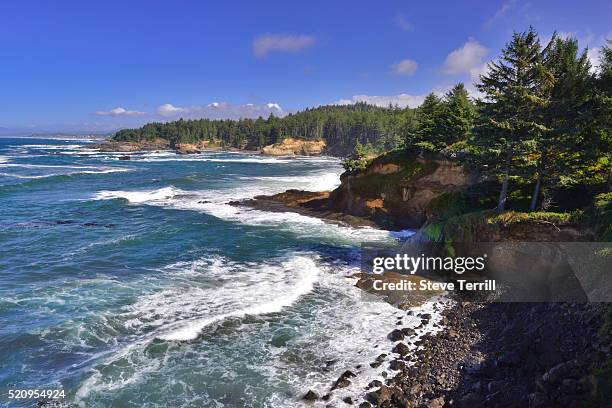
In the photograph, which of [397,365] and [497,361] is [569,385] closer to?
[497,361]

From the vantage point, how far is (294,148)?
146m

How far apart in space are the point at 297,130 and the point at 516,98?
138738 mm

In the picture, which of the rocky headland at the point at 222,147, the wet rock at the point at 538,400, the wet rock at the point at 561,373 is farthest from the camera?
the rocky headland at the point at 222,147

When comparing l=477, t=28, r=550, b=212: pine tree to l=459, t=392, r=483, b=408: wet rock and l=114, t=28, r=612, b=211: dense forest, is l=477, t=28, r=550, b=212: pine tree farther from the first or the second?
l=459, t=392, r=483, b=408: wet rock

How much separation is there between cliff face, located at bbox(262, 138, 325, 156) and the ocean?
356 ft

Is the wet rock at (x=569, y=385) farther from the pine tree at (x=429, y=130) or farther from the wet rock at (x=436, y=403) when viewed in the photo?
the pine tree at (x=429, y=130)

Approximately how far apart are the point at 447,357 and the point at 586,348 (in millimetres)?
4256

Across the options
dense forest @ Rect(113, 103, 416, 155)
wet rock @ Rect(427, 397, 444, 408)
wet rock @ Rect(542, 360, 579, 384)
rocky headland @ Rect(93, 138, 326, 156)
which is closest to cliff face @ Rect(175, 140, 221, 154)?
rocky headland @ Rect(93, 138, 326, 156)

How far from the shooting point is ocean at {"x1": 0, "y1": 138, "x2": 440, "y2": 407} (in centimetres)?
1355

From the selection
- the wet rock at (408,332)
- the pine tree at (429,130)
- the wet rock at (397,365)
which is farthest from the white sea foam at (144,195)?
the wet rock at (397,365)

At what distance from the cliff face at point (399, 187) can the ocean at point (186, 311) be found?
3.45 m

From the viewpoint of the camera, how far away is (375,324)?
17.4 m

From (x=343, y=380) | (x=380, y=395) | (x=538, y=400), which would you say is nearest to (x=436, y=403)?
(x=380, y=395)

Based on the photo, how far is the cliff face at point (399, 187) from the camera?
33125 millimetres
